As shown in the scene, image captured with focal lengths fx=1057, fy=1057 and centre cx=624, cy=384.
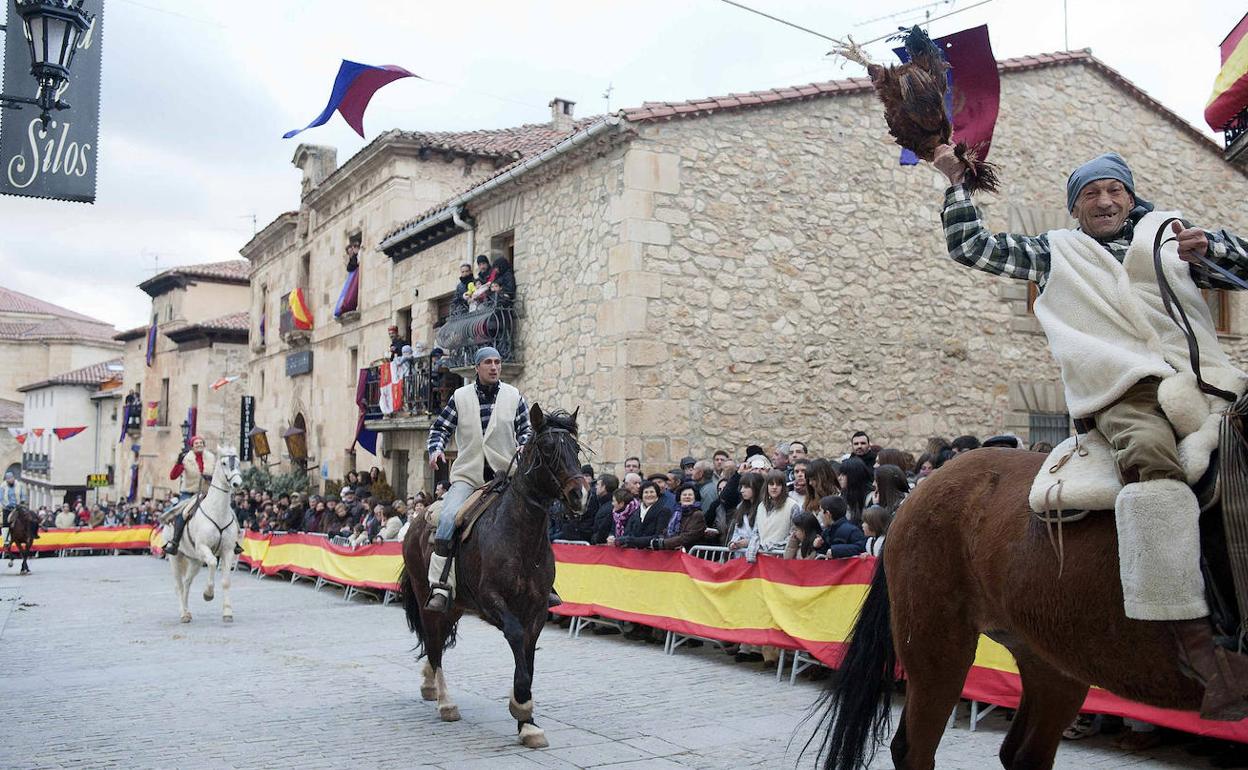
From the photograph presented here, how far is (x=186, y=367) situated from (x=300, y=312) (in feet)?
50.9

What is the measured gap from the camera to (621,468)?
14164 mm

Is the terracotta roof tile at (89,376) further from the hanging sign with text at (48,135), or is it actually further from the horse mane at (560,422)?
the horse mane at (560,422)

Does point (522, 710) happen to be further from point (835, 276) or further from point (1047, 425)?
point (1047, 425)

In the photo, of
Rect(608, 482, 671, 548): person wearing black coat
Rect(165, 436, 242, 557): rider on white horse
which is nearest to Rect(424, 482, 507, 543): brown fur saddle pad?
Rect(608, 482, 671, 548): person wearing black coat

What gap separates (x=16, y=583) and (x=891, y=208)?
18310 mm

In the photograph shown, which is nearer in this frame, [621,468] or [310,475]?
[621,468]

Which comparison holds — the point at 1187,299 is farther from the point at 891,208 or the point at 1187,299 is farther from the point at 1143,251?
the point at 891,208

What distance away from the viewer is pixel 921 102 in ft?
12.4

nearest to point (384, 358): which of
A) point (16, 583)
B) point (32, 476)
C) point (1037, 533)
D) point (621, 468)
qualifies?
point (16, 583)

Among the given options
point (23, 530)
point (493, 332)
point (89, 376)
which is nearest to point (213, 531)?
point (493, 332)

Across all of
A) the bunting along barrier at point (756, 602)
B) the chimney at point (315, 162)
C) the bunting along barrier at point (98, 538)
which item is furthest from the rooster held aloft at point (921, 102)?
the bunting along barrier at point (98, 538)

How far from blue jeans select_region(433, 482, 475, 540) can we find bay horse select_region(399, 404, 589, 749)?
0.29 ft

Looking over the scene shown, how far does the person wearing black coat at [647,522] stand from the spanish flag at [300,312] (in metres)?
19.5

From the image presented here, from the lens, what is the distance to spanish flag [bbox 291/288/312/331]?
28.8 metres
